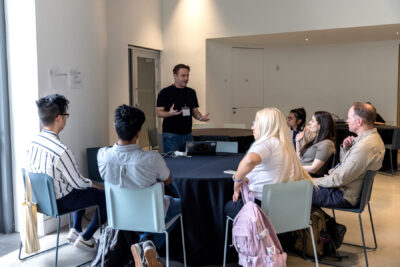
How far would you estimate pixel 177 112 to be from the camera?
4785mm

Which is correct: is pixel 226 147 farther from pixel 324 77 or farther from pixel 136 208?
pixel 324 77

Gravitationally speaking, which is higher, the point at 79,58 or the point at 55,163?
the point at 79,58

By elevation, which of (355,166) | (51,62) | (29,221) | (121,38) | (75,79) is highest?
(121,38)

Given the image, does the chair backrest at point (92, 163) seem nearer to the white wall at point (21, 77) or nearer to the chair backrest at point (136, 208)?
the white wall at point (21, 77)

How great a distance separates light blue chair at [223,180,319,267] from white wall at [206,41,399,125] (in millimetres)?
6095

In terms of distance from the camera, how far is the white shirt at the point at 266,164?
2768 millimetres

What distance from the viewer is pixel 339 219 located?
15.0 ft

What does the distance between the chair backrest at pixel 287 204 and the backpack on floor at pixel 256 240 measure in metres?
0.09

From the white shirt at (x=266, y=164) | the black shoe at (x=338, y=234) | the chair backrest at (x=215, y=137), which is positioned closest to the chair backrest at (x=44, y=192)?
the white shirt at (x=266, y=164)

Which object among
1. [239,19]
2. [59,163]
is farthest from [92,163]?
[239,19]

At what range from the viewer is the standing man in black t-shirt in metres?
4.84

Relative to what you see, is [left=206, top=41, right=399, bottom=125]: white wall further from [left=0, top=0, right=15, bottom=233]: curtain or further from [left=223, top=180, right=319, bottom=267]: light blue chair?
[left=223, top=180, right=319, bottom=267]: light blue chair

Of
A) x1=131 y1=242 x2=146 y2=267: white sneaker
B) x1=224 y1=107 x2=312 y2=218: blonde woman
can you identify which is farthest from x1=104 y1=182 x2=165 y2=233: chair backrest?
x1=224 y1=107 x2=312 y2=218: blonde woman

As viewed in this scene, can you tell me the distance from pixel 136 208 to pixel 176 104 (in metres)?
2.38
